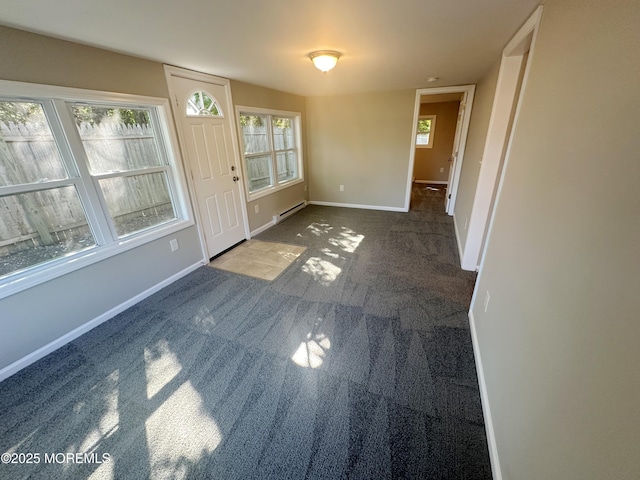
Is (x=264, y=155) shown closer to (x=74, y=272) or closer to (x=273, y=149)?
(x=273, y=149)

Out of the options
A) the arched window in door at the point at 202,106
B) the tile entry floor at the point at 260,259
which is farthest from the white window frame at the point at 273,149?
the tile entry floor at the point at 260,259

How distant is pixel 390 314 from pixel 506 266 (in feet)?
3.50

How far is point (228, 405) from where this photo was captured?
157 cm

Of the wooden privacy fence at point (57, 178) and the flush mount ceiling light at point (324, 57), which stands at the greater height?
the flush mount ceiling light at point (324, 57)

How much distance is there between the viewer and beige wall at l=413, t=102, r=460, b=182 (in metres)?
6.98

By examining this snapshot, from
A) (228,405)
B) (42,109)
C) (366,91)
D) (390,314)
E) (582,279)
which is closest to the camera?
(582,279)

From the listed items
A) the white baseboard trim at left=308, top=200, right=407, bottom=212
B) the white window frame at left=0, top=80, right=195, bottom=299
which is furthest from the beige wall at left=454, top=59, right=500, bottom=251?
the white window frame at left=0, top=80, right=195, bottom=299

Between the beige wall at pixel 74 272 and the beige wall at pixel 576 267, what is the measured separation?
309 cm

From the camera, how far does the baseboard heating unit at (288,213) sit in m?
4.68

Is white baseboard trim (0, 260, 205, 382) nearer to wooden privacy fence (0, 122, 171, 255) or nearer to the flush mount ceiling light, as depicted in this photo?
wooden privacy fence (0, 122, 171, 255)

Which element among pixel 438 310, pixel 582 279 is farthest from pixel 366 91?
pixel 582 279

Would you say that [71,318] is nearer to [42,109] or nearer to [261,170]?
[42,109]

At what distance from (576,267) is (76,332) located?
328 cm

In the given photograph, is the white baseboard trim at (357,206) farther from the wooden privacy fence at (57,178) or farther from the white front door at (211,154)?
the wooden privacy fence at (57,178)
